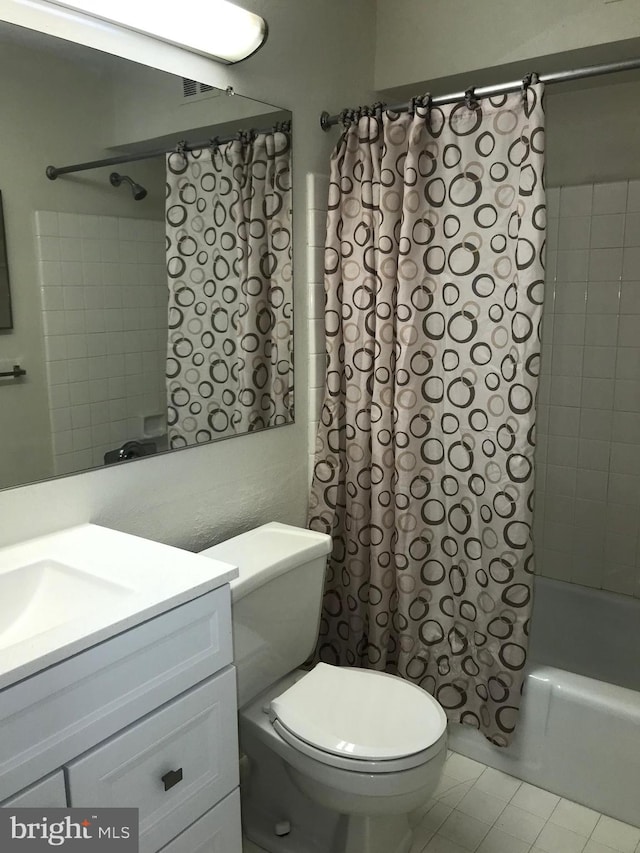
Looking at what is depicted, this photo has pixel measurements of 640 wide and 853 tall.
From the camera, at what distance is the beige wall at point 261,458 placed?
161cm

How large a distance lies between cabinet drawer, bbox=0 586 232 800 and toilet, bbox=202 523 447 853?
27 cm

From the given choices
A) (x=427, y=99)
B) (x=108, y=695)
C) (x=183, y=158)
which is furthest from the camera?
Result: (x=427, y=99)

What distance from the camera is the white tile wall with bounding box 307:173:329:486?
2176mm

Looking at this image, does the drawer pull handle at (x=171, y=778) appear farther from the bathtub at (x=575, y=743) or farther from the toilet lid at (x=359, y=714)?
the bathtub at (x=575, y=743)

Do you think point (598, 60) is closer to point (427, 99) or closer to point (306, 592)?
point (427, 99)

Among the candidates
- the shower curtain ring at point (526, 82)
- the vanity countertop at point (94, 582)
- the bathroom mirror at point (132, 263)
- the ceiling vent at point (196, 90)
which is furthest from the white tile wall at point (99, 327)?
the shower curtain ring at point (526, 82)

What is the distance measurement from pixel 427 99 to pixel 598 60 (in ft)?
1.90

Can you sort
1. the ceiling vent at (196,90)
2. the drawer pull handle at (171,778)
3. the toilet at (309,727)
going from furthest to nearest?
the ceiling vent at (196,90), the toilet at (309,727), the drawer pull handle at (171,778)

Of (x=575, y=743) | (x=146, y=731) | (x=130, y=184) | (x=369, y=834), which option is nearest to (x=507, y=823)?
(x=575, y=743)

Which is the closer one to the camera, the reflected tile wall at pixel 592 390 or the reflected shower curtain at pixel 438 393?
the reflected shower curtain at pixel 438 393

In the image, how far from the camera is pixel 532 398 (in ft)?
6.08

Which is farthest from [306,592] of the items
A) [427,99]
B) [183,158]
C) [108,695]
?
[427,99]

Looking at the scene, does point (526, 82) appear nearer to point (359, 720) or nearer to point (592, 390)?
point (592, 390)

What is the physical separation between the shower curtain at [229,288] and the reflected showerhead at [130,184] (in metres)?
0.09
